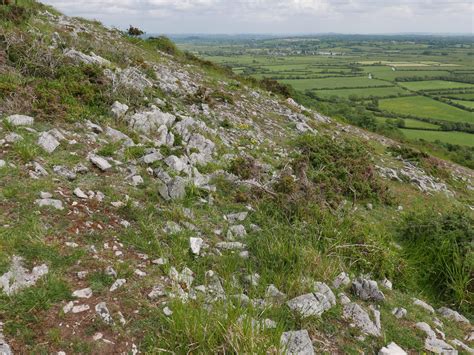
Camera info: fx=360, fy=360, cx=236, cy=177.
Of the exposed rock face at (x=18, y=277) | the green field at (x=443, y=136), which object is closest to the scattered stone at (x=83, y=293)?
the exposed rock face at (x=18, y=277)

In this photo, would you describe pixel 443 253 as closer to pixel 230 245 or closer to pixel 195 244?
pixel 230 245

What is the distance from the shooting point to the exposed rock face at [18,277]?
15.6 ft

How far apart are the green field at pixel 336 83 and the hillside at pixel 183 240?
9042cm

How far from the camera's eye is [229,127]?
15.3 metres

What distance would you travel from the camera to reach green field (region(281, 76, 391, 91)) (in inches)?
3988

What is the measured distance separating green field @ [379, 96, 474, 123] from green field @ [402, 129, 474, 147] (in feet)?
38.4

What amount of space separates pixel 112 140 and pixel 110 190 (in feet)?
9.09

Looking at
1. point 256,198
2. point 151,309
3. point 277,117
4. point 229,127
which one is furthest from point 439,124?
point 151,309

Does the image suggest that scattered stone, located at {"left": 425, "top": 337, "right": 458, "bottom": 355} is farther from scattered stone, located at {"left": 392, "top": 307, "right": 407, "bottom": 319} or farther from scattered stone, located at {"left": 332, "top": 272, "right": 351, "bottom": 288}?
scattered stone, located at {"left": 332, "top": 272, "right": 351, "bottom": 288}

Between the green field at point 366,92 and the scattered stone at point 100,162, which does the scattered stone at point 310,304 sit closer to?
the scattered stone at point 100,162

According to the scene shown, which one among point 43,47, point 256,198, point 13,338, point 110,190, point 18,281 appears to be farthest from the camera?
point 43,47

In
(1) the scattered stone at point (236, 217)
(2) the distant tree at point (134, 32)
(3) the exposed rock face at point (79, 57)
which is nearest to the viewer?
(1) the scattered stone at point (236, 217)

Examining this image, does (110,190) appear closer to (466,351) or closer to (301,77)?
(466,351)

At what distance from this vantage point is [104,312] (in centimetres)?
480
